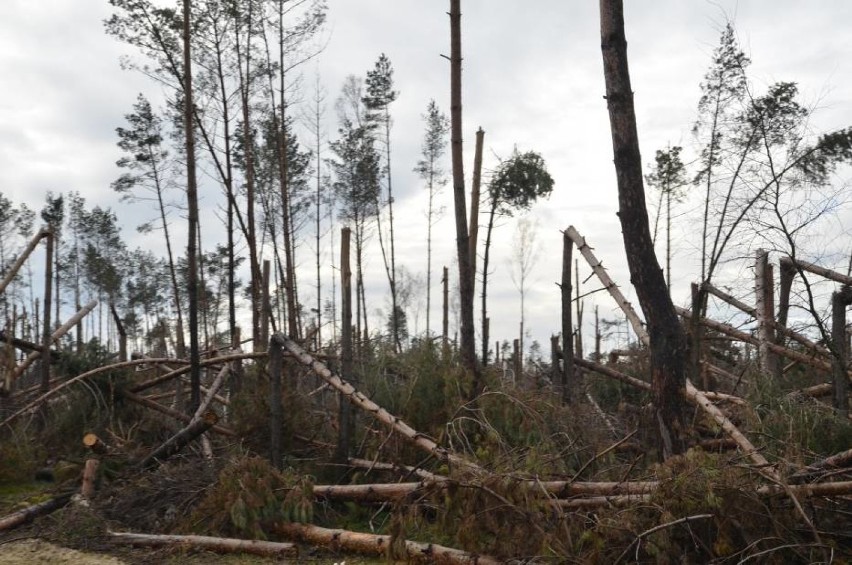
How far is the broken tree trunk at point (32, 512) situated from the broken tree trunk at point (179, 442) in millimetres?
728

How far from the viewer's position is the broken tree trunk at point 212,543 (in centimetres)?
586

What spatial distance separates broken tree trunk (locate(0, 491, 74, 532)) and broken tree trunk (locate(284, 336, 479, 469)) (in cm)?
251

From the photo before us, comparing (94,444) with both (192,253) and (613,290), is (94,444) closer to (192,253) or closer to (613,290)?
(192,253)

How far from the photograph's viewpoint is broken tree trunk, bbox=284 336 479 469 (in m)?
6.55

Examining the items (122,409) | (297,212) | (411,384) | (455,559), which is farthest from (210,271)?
(455,559)

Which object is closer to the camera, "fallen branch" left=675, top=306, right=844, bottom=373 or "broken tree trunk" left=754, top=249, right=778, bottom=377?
"fallen branch" left=675, top=306, right=844, bottom=373

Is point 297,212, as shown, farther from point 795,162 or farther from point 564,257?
point 795,162

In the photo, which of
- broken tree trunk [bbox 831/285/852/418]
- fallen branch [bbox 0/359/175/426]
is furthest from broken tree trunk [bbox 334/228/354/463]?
broken tree trunk [bbox 831/285/852/418]

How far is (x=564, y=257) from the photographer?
10.2 metres

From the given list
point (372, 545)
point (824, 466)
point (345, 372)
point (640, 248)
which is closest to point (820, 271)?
point (640, 248)

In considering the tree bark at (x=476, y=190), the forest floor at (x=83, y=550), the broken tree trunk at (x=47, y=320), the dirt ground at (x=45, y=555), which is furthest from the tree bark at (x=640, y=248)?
the tree bark at (x=476, y=190)

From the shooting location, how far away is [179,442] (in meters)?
7.82

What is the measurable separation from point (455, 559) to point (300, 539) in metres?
1.58

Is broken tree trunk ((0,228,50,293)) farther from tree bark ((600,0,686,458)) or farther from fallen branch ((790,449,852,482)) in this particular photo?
fallen branch ((790,449,852,482))
